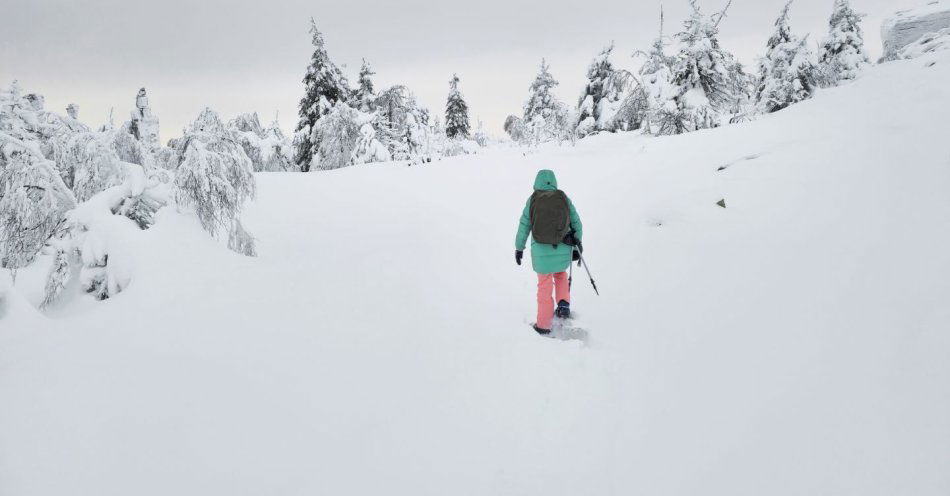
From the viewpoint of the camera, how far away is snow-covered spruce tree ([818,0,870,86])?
1823 centimetres

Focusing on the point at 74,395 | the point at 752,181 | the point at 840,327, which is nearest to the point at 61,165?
the point at 74,395

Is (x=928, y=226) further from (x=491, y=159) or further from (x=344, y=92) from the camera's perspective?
(x=344, y=92)

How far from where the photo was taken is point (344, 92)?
947 inches

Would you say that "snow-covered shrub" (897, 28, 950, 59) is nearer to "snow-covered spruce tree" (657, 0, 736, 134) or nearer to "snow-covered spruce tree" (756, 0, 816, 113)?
"snow-covered spruce tree" (756, 0, 816, 113)

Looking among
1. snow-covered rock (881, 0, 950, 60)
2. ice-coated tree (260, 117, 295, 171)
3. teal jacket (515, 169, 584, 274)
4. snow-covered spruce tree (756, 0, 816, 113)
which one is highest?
snow-covered rock (881, 0, 950, 60)

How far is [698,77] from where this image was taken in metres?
15.4

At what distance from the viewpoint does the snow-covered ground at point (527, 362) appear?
8.40 feet

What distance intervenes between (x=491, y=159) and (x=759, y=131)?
769cm

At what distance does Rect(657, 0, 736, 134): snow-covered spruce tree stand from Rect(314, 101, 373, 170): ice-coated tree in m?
14.6

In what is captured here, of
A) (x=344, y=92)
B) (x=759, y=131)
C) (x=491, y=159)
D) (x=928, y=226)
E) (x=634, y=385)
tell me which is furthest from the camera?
(x=344, y=92)

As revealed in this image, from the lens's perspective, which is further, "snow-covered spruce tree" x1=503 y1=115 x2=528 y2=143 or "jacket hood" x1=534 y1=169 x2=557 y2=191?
"snow-covered spruce tree" x1=503 y1=115 x2=528 y2=143

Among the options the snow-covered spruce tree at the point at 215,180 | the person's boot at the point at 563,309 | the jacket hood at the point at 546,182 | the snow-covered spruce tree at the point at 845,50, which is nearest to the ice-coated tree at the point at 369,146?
the snow-covered spruce tree at the point at 215,180

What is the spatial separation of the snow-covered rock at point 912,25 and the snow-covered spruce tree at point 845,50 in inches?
80.3

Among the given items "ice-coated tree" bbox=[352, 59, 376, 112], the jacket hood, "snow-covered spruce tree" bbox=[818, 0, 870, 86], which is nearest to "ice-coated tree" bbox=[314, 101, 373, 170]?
"ice-coated tree" bbox=[352, 59, 376, 112]
